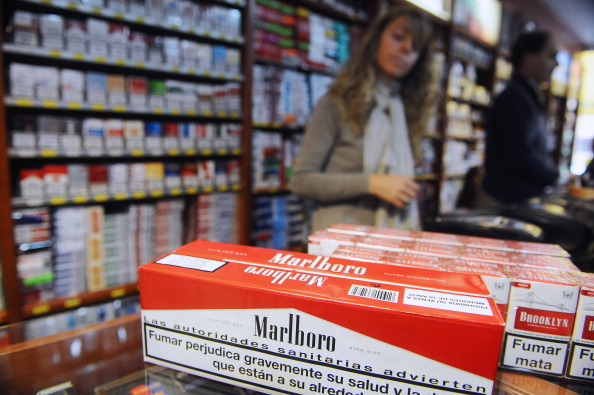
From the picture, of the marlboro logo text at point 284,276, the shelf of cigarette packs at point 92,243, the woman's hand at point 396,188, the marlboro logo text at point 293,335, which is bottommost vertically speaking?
the shelf of cigarette packs at point 92,243

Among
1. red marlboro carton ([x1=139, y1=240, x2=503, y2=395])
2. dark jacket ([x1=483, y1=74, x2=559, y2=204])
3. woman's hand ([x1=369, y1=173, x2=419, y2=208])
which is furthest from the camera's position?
dark jacket ([x1=483, y1=74, x2=559, y2=204])

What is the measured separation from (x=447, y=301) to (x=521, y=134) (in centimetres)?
213

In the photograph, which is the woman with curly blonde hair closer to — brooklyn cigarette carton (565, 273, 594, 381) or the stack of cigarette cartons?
the stack of cigarette cartons

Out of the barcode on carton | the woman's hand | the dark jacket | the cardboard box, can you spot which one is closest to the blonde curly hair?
the woman's hand

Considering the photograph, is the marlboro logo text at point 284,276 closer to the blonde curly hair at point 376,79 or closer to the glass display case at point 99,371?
the glass display case at point 99,371

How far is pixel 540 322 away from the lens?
561 mm

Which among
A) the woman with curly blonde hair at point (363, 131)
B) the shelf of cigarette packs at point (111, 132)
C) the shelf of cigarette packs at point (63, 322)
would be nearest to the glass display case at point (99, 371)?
the shelf of cigarette packs at point (63, 322)

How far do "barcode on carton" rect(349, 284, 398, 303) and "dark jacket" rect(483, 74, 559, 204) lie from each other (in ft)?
6.91

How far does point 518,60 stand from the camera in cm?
248

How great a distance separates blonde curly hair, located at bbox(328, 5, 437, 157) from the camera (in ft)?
4.91

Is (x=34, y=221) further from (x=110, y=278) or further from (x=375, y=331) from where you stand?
(x=375, y=331)

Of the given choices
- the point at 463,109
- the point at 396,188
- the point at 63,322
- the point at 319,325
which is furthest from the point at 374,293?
the point at 463,109

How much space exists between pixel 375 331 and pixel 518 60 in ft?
8.64

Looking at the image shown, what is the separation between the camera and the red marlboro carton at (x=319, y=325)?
1.51ft
